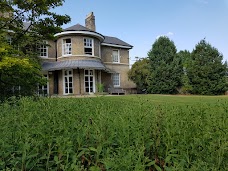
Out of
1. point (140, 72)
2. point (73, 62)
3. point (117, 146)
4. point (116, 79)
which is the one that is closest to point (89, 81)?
point (73, 62)

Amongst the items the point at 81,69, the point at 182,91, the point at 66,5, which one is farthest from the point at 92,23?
the point at 66,5

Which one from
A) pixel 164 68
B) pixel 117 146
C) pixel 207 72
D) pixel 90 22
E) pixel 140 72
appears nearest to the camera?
A: pixel 117 146

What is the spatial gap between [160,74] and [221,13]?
16.5 meters

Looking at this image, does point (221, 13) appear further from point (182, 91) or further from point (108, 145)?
point (182, 91)

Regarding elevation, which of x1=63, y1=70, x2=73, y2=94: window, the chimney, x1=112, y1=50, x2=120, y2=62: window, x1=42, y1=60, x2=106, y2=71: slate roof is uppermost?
the chimney

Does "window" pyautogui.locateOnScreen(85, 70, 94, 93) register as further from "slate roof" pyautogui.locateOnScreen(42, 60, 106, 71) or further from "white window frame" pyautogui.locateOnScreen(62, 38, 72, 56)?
"white window frame" pyautogui.locateOnScreen(62, 38, 72, 56)

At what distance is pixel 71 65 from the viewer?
22.8 meters

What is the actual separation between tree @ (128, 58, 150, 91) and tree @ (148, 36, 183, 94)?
634 mm

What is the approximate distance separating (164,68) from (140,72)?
3.03 metres

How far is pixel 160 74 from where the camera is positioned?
89.3 ft

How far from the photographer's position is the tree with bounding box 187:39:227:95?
974 inches

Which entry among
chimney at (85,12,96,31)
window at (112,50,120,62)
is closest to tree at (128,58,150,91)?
window at (112,50,120,62)

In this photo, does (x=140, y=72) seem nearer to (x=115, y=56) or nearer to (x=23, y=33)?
(x=115, y=56)

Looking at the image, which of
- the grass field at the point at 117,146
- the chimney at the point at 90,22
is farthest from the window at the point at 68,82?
the grass field at the point at 117,146
